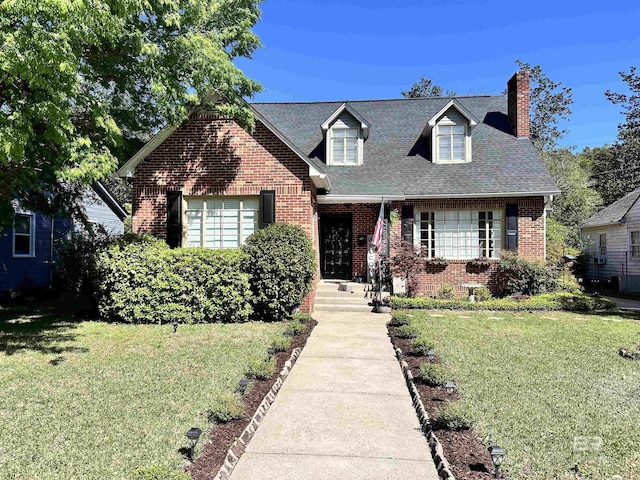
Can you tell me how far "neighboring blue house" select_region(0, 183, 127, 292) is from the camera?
14.5 meters

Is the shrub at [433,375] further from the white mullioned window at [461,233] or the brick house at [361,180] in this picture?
the white mullioned window at [461,233]

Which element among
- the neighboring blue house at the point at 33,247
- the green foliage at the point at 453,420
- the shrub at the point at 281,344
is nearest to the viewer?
the green foliage at the point at 453,420

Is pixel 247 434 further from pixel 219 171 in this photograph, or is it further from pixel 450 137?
pixel 450 137

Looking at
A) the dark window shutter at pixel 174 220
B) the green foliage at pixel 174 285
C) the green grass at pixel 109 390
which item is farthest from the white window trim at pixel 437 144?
the green grass at pixel 109 390

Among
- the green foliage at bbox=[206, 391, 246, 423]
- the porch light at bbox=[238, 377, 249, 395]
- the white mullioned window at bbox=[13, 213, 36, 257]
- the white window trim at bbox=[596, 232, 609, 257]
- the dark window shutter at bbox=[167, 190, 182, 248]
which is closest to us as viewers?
the green foliage at bbox=[206, 391, 246, 423]

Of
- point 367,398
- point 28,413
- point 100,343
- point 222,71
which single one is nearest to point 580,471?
point 367,398

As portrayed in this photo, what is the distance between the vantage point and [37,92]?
639 centimetres

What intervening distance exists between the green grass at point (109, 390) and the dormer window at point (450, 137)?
30.9 feet

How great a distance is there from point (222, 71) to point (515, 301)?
9.66 meters

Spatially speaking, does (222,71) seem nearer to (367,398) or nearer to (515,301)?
(367,398)

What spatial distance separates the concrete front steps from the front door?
66.9 inches

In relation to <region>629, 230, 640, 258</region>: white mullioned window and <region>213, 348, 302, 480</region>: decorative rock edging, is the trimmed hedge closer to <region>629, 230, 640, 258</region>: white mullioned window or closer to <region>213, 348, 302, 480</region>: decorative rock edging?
<region>213, 348, 302, 480</region>: decorative rock edging

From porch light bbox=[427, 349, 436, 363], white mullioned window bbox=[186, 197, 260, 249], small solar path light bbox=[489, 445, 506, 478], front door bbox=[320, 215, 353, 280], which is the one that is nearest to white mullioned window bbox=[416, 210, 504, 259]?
front door bbox=[320, 215, 353, 280]

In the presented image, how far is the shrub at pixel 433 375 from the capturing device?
5418mm
